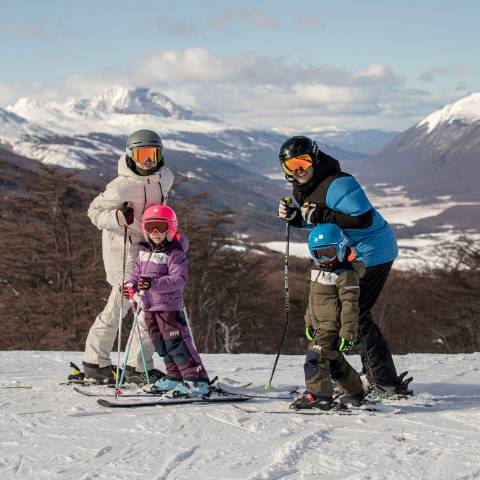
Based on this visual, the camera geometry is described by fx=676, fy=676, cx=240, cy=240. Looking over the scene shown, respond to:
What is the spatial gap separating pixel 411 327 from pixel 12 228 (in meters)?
26.7

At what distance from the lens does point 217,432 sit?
4.75 metres

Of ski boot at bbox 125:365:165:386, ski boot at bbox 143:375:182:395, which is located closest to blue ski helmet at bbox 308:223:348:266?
ski boot at bbox 143:375:182:395

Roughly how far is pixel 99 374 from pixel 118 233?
133 centimetres

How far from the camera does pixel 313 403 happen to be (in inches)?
213

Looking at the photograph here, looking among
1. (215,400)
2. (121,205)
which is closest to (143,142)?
(121,205)

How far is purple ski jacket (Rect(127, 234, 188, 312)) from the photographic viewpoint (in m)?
5.69

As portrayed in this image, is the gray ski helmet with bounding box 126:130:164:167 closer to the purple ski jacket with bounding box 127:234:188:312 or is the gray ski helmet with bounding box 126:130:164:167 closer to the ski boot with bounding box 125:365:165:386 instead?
the purple ski jacket with bounding box 127:234:188:312

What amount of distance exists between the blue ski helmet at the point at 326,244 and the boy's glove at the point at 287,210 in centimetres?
36

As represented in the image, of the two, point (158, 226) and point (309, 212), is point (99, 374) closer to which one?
point (158, 226)

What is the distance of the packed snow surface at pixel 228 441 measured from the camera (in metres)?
3.95

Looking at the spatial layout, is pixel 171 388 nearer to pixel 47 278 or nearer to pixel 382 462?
pixel 382 462

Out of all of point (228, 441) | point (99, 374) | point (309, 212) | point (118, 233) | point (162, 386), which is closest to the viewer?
point (228, 441)

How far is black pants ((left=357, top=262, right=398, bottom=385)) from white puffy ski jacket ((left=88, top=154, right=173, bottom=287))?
6.60 feet

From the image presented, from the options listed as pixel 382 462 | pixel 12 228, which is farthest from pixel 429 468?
pixel 12 228
